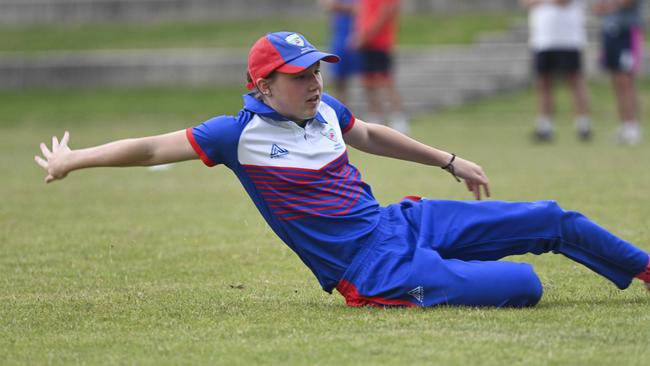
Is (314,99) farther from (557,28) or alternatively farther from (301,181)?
(557,28)

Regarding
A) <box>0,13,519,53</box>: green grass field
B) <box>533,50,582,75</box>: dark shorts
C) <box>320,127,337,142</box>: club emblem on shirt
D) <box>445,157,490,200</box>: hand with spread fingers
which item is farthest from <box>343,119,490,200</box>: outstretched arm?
<box>0,13,519,53</box>: green grass field

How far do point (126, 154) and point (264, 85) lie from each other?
2.05ft

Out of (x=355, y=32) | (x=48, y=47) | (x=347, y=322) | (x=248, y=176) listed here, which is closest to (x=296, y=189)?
(x=248, y=176)

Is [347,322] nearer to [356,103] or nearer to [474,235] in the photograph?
[474,235]

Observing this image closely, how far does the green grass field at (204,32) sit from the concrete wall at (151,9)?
0.22 metres

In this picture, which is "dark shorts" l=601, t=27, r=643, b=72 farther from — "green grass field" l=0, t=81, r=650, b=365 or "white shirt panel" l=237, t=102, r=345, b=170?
"white shirt panel" l=237, t=102, r=345, b=170

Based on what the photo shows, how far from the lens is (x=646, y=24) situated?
Answer: 2155 centimetres

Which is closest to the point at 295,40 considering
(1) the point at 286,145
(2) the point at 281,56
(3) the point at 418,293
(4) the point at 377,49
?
(2) the point at 281,56

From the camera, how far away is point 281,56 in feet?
15.5

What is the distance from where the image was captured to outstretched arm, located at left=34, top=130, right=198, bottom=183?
4.61 m

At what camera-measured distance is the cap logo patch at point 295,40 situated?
4.76 meters

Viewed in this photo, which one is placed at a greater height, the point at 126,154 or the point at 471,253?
the point at 126,154

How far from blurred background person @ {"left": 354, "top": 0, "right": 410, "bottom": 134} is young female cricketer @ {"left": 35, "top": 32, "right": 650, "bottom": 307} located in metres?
10.7

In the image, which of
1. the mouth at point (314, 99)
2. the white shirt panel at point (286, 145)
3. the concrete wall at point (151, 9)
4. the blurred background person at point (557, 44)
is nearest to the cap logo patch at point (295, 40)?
the mouth at point (314, 99)
